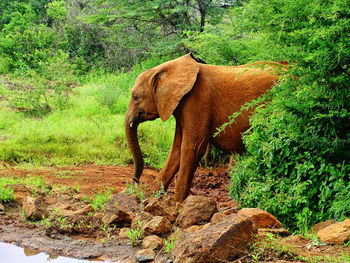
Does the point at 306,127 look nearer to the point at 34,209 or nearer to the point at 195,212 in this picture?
the point at 195,212

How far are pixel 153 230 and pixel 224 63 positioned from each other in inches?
244

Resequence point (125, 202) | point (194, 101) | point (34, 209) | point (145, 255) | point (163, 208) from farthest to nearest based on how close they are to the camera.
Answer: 1. point (194, 101)
2. point (125, 202)
3. point (34, 209)
4. point (163, 208)
5. point (145, 255)

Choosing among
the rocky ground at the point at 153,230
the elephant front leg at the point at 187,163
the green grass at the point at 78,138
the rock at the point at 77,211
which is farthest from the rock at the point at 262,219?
the green grass at the point at 78,138

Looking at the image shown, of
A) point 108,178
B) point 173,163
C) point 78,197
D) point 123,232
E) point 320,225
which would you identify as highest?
point 320,225

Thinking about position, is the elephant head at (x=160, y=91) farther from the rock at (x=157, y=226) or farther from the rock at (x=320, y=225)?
the rock at (x=320, y=225)

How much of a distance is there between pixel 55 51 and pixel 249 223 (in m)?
17.9

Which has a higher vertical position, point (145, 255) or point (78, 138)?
point (145, 255)

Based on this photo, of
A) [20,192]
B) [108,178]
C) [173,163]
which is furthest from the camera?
[108,178]

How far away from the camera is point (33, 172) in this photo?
28.8 ft

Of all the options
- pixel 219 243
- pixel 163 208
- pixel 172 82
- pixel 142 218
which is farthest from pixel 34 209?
pixel 219 243

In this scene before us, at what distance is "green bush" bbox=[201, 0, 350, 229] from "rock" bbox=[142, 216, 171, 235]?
97 cm

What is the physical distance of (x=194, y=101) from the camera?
6.58 metres

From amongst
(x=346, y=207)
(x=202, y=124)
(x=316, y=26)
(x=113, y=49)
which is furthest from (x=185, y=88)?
(x=113, y=49)

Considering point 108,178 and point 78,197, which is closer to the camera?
point 78,197
